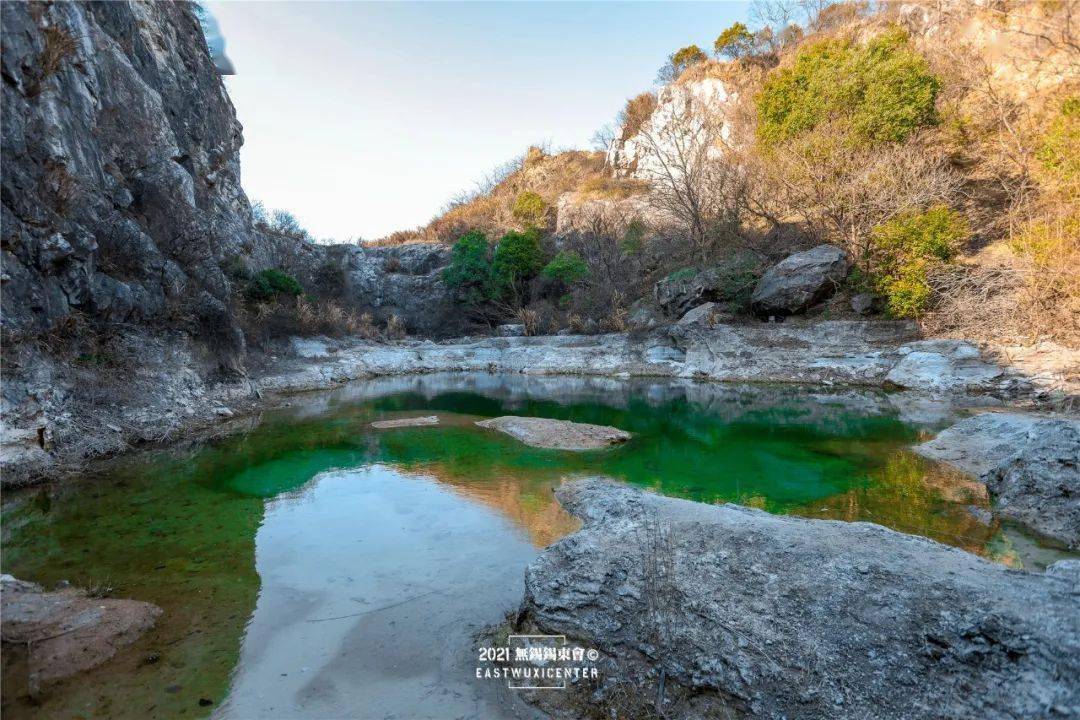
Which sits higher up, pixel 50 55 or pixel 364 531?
pixel 50 55

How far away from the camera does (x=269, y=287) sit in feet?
62.5

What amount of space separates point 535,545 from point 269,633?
235 cm

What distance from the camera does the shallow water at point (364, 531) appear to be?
302 cm

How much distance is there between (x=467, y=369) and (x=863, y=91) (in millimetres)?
18590

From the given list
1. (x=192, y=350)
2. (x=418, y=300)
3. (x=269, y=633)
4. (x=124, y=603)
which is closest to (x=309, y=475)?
(x=124, y=603)

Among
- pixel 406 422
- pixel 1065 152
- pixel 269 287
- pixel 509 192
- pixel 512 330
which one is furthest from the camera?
pixel 509 192

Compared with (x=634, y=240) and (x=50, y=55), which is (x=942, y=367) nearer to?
(x=634, y=240)

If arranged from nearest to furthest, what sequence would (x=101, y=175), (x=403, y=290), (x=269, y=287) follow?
1. (x=101, y=175)
2. (x=269, y=287)
3. (x=403, y=290)

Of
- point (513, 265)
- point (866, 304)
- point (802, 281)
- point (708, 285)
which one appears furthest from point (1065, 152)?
point (513, 265)

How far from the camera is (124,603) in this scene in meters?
3.78

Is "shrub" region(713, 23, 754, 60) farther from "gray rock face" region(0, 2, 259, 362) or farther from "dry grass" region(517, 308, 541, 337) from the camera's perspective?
"gray rock face" region(0, 2, 259, 362)

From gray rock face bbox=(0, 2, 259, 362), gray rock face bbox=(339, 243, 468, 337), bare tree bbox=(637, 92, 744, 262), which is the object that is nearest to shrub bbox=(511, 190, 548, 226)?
gray rock face bbox=(339, 243, 468, 337)

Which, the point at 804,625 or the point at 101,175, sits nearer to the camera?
the point at 804,625

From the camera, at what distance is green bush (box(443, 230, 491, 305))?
28.6 m
